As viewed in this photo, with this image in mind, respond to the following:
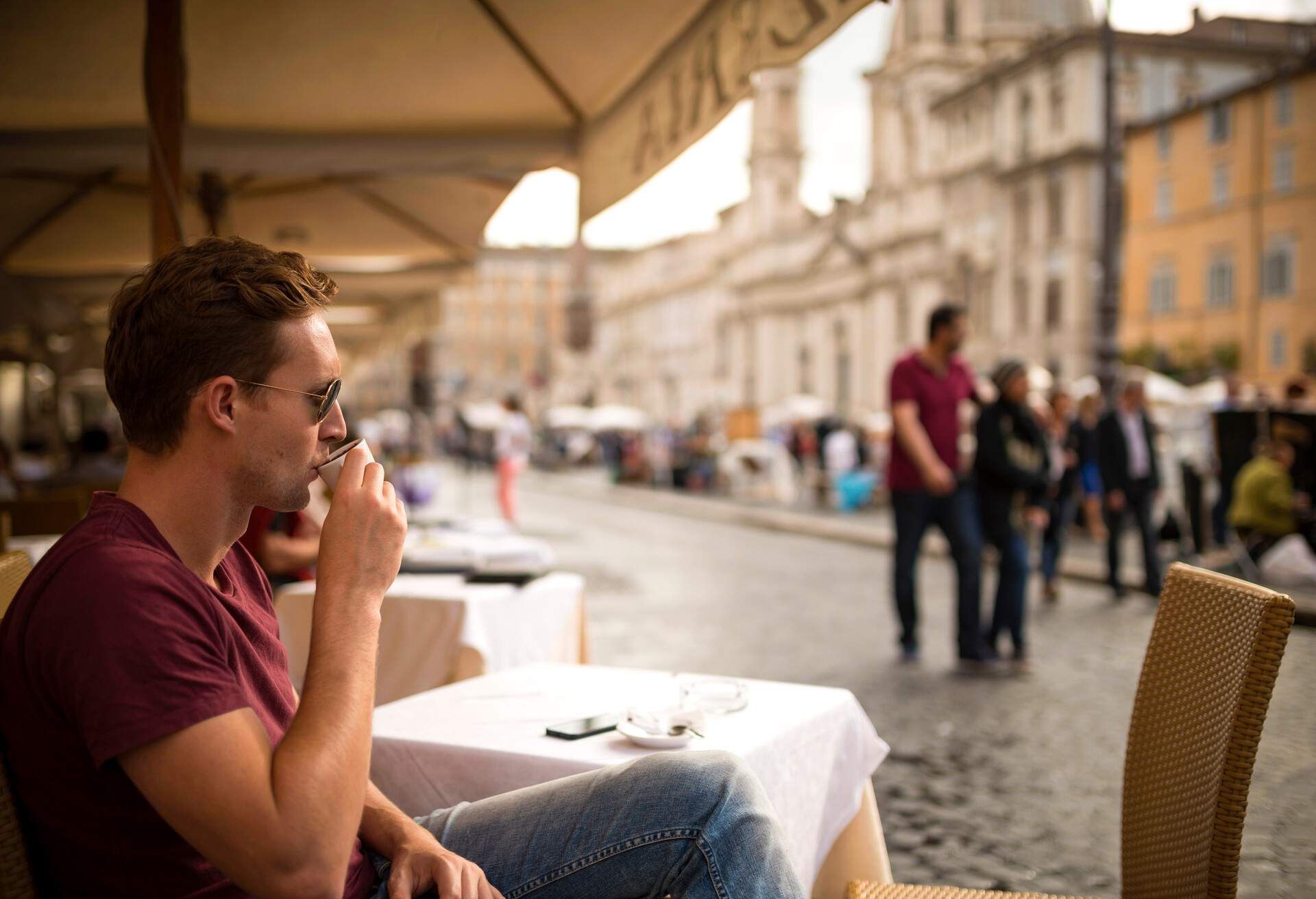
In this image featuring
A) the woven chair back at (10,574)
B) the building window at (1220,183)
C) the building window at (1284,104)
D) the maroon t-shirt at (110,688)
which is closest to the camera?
the maroon t-shirt at (110,688)

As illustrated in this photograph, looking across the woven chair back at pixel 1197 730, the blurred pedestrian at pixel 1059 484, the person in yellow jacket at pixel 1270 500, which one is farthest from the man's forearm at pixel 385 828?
the person in yellow jacket at pixel 1270 500

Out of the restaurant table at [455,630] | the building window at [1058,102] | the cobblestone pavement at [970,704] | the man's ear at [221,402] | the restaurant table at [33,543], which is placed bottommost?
the cobblestone pavement at [970,704]

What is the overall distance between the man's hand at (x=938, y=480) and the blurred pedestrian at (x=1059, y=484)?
2589 millimetres

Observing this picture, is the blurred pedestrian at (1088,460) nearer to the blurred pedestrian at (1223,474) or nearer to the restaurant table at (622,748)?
the blurred pedestrian at (1223,474)

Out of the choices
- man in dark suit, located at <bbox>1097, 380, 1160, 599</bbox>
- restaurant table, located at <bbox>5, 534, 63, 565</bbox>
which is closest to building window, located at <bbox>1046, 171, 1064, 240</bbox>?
man in dark suit, located at <bbox>1097, 380, 1160, 599</bbox>

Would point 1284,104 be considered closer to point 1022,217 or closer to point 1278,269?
point 1278,269

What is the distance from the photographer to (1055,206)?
159 feet

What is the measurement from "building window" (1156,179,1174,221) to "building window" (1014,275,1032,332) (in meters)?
7.34

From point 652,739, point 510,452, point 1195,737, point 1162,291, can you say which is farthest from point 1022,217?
point 652,739

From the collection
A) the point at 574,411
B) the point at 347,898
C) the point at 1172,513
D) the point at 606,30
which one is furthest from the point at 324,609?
the point at 574,411

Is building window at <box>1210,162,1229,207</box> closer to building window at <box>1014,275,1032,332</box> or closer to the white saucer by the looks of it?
building window at <box>1014,275,1032,332</box>

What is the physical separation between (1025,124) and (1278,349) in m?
13.9

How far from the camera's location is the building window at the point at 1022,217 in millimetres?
49219

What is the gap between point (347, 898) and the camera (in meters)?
1.69
